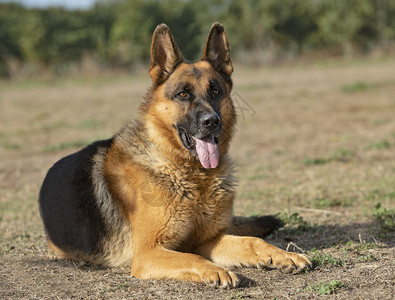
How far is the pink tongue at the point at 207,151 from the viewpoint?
15.2 feet

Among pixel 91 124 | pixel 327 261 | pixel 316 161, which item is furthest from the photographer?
pixel 91 124

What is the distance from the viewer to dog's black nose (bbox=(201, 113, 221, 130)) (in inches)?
174

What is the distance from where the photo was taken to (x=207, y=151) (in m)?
4.66

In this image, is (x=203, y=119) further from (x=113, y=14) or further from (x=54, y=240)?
(x=113, y=14)

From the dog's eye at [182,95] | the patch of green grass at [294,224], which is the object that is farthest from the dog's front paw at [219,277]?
A: the patch of green grass at [294,224]

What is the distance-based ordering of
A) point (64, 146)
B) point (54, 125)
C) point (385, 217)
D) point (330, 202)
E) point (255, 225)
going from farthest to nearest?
point (54, 125) → point (64, 146) → point (330, 202) → point (385, 217) → point (255, 225)

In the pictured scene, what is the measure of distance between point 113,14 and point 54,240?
1538 inches

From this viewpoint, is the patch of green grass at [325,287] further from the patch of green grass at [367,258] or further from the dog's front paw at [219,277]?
the patch of green grass at [367,258]

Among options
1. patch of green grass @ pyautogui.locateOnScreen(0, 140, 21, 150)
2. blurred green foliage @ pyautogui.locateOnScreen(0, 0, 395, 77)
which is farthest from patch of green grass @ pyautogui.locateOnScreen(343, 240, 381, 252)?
blurred green foliage @ pyautogui.locateOnScreen(0, 0, 395, 77)

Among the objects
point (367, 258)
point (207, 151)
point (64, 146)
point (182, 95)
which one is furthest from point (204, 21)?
point (367, 258)

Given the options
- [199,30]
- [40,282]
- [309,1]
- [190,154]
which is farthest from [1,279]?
[309,1]

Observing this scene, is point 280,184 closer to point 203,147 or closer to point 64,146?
point 203,147

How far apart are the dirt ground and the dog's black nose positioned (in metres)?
1.25

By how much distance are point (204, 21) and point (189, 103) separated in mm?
22793
